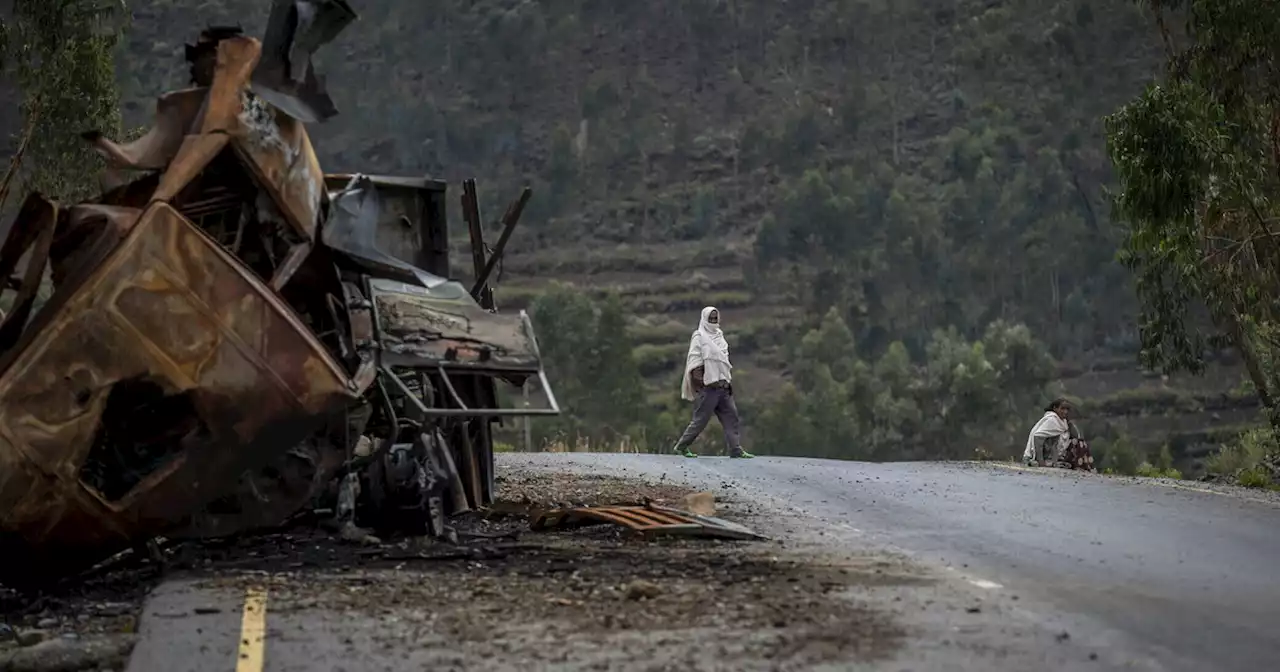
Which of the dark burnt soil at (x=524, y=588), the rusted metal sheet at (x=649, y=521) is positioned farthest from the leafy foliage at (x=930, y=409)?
the dark burnt soil at (x=524, y=588)

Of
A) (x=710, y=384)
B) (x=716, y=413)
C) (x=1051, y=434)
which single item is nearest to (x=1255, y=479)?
(x=1051, y=434)

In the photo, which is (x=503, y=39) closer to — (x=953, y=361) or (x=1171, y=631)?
(x=953, y=361)

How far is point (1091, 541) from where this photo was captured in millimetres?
11602

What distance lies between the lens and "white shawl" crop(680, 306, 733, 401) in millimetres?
23734

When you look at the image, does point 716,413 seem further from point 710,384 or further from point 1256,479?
point 1256,479

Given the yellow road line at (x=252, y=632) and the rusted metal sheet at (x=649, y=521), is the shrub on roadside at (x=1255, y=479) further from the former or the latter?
the yellow road line at (x=252, y=632)

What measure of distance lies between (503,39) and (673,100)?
41.7 ft

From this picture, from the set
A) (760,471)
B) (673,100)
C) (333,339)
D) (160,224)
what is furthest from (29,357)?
(673,100)

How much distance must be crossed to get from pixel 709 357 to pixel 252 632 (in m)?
16.2

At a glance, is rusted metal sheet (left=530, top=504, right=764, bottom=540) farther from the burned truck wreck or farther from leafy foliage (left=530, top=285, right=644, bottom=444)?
leafy foliage (left=530, top=285, right=644, bottom=444)

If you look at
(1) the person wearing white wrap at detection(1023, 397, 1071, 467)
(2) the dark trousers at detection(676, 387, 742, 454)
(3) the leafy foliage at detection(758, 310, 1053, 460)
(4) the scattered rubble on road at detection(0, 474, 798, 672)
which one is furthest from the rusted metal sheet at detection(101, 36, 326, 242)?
(3) the leafy foliage at detection(758, 310, 1053, 460)

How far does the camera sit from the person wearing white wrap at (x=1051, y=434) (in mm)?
25188

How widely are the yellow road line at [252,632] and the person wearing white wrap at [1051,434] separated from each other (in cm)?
1776

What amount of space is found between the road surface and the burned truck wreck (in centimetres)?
109
